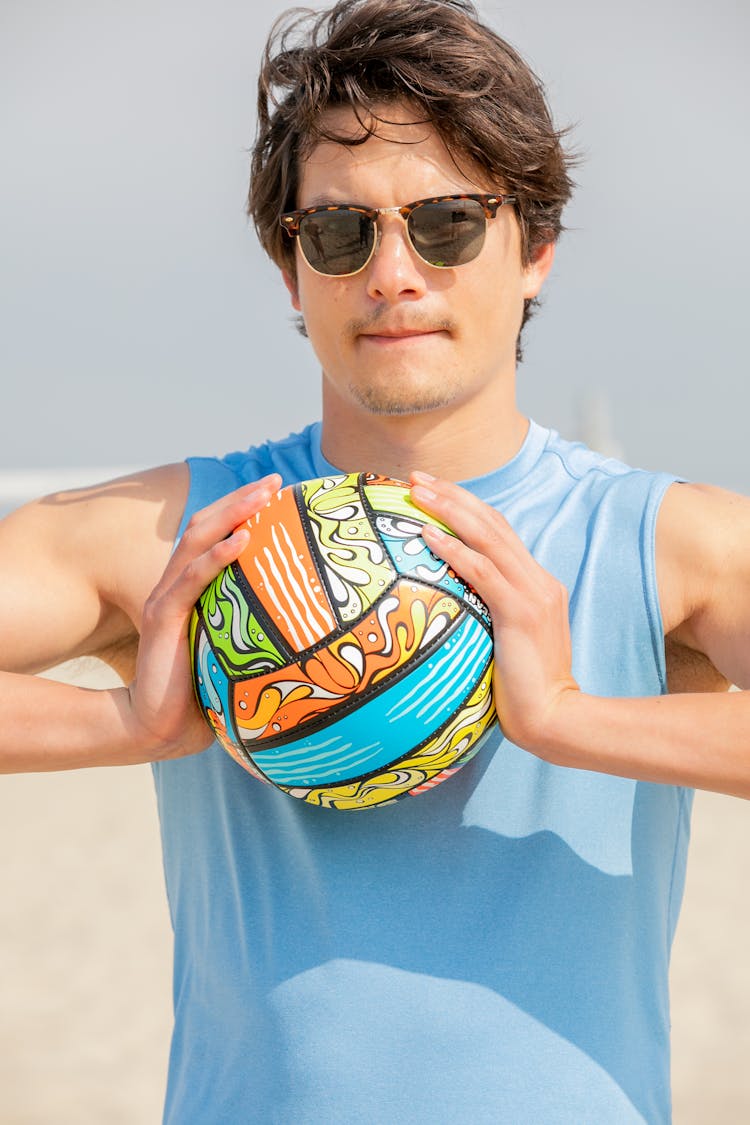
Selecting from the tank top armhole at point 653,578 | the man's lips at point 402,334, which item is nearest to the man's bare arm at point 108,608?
the man's lips at point 402,334

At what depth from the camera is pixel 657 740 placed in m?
2.43

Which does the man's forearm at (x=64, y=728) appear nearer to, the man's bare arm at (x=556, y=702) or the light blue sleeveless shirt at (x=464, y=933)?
the light blue sleeveless shirt at (x=464, y=933)

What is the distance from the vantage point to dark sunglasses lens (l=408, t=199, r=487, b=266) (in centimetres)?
284

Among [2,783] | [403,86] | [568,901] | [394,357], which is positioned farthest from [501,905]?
[2,783]

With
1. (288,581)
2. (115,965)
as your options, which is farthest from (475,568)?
(115,965)

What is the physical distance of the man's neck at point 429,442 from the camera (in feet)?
9.87

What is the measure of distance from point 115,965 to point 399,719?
599 centimetres

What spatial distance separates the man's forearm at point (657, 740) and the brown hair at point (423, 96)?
132cm

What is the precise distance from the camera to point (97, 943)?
797 cm

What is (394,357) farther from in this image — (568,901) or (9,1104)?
(9,1104)

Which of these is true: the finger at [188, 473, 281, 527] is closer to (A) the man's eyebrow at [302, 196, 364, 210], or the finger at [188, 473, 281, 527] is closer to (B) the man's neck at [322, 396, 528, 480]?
(B) the man's neck at [322, 396, 528, 480]

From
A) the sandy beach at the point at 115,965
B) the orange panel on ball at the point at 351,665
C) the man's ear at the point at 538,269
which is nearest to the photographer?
the orange panel on ball at the point at 351,665

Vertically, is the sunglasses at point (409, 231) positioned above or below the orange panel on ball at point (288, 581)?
above

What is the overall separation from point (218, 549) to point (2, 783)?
361 inches
